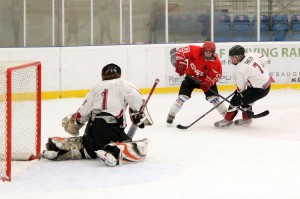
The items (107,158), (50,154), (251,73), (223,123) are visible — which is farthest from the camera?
(223,123)

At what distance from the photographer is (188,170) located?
5.02 m

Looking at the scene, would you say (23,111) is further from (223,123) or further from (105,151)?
(223,123)

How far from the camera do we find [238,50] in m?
6.97

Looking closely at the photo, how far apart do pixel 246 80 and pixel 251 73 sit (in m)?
0.10

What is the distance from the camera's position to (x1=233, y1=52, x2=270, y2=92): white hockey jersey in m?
6.97

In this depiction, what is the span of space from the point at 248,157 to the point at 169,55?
5.43 m

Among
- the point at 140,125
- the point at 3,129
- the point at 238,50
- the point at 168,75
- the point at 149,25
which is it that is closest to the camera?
the point at 3,129

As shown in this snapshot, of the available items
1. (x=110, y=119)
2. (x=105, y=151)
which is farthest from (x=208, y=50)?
(x=105, y=151)

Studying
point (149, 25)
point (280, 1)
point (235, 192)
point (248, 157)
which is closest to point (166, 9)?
point (149, 25)

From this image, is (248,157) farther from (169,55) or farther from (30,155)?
(169,55)

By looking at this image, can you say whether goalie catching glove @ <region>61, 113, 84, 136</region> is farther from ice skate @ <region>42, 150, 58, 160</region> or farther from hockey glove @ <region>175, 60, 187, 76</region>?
hockey glove @ <region>175, 60, 187, 76</region>

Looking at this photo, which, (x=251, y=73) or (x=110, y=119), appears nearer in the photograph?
(x=110, y=119)

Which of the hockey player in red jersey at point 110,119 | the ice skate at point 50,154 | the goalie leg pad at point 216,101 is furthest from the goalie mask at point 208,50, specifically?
the ice skate at point 50,154

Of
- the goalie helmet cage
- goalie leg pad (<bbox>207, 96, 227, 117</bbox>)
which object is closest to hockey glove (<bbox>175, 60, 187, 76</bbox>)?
goalie leg pad (<bbox>207, 96, 227, 117</bbox>)
